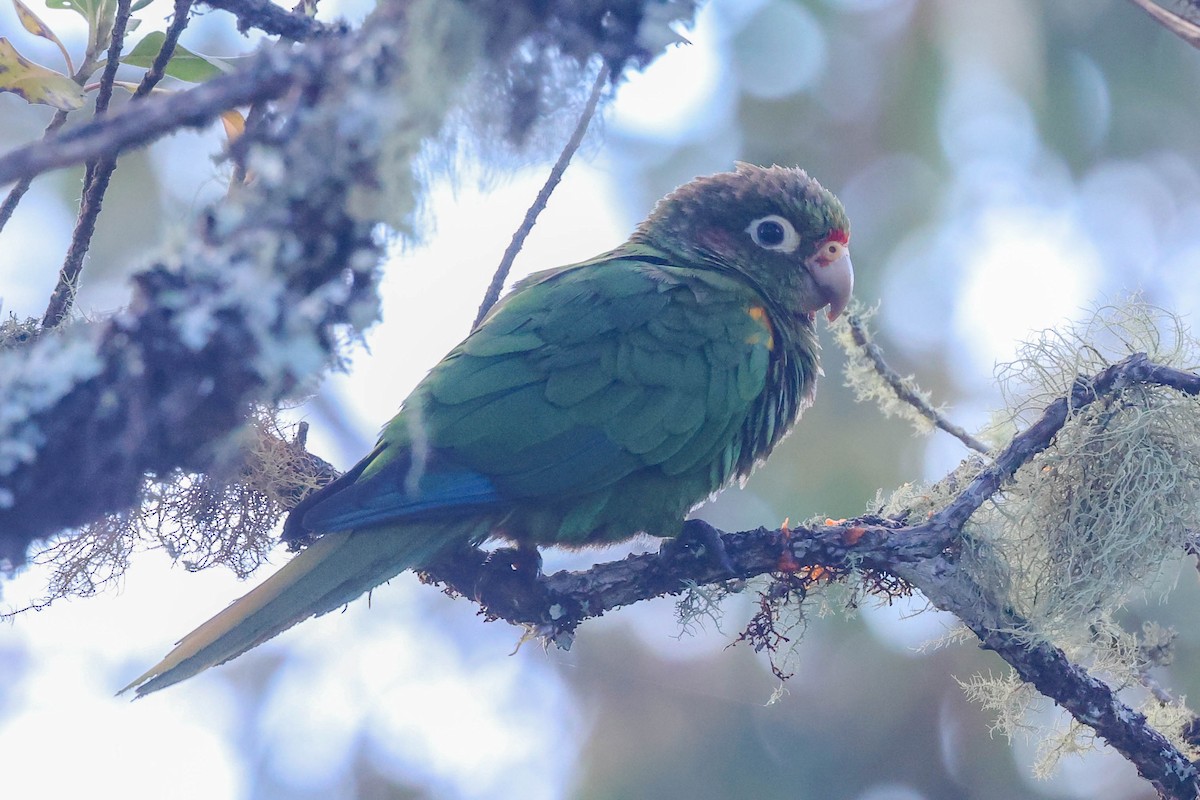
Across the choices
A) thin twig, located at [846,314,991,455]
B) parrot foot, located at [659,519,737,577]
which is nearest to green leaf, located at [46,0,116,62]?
parrot foot, located at [659,519,737,577]

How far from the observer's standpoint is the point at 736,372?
280 cm

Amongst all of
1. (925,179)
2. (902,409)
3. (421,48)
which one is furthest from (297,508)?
(925,179)

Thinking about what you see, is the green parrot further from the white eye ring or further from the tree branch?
the tree branch

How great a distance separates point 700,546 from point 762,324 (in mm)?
803

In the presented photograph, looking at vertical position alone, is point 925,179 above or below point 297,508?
above

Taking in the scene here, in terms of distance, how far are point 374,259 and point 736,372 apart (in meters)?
1.81

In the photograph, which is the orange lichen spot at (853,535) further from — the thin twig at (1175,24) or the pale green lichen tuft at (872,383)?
the thin twig at (1175,24)

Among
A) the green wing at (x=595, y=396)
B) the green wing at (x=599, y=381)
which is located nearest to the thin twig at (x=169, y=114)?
the green wing at (x=595, y=396)

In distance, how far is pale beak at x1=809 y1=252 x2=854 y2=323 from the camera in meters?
3.15

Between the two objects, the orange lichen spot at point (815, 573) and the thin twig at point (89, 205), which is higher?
the thin twig at point (89, 205)

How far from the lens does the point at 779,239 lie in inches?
126

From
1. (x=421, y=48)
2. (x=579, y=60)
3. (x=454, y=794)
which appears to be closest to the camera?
(x=421, y=48)

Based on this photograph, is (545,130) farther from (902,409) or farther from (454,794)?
(454,794)

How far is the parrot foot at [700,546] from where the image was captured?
91.5 inches
